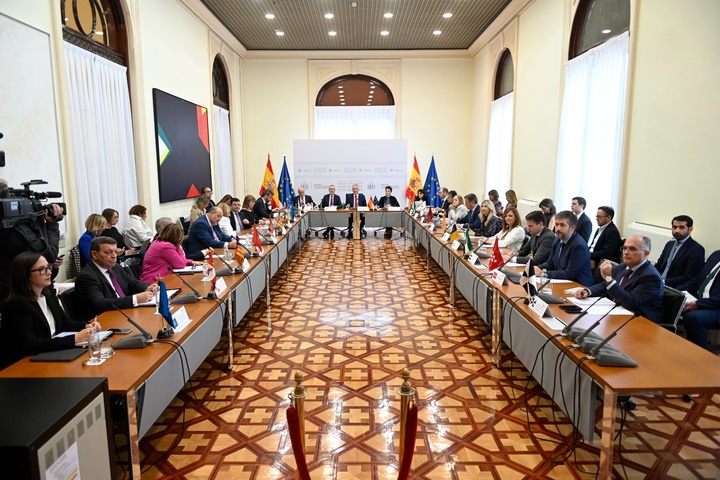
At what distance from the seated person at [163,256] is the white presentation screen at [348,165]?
322 inches

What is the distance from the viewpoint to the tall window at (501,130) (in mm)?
9875

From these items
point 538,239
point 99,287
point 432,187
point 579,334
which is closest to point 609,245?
point 538,239

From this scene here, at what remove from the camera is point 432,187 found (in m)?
11.5

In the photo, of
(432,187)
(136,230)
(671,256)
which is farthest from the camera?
(432,187)

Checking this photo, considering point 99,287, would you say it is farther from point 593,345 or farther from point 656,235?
point 656,235

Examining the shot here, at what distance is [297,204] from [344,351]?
22.6 ft

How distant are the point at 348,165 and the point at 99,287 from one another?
948 cm

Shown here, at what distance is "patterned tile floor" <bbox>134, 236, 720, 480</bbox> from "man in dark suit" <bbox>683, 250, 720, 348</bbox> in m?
0.46

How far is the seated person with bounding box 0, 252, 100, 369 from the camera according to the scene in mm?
2424

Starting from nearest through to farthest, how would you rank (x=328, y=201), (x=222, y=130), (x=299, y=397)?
(x=299, y=397) → (x=222, y=130) → (x=328, y=201)

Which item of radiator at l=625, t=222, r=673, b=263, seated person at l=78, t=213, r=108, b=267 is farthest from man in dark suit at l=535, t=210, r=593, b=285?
seated person at l=78, t=213, r=108, b=267

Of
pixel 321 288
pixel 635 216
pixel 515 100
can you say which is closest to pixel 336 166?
pixel 515 100

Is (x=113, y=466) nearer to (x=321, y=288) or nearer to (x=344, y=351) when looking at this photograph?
(x=344, y=351)

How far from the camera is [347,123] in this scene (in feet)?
41.7
